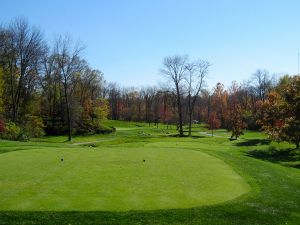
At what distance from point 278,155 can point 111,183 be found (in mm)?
26473

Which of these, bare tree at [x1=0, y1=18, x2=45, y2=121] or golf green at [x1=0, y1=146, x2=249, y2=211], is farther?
bare tree at [x1=0, y1=18, x2=45, y2=121]

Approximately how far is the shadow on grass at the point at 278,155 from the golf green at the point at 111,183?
50.6 feet

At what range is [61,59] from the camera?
211 feet

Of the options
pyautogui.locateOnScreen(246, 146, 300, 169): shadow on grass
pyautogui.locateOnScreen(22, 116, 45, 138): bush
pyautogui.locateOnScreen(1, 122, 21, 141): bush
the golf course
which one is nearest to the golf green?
the golf course

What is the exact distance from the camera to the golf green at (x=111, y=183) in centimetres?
1048

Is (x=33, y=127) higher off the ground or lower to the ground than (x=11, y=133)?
higher

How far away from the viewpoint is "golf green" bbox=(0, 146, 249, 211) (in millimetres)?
10477

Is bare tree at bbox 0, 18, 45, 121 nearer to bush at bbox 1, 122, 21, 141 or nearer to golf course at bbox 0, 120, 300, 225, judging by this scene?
bush at bbox 1, 122, 21, 141

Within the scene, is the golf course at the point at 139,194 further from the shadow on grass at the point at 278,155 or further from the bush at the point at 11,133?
the bush at the point at 11,133

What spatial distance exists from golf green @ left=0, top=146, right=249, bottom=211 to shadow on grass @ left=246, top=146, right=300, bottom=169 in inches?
607

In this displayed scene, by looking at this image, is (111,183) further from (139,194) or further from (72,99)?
(72,99)

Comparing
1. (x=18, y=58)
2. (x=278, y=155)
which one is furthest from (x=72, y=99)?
(x=278, y=155)

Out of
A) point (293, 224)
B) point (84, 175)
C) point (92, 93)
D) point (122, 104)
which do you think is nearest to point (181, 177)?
Result: point (84, 175)

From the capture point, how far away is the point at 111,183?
1264 cm
